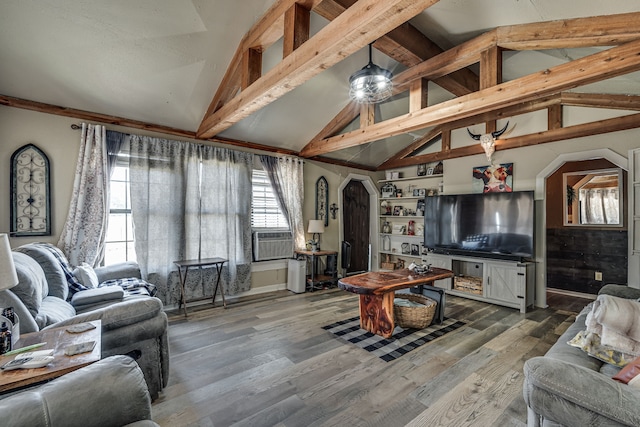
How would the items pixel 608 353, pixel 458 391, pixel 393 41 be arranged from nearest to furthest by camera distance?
pixel 608 353, pixel 458 391, pixel 393 41

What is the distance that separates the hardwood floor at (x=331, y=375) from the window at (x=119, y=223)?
41.3 inches

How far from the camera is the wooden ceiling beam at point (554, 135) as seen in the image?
3.61 meters

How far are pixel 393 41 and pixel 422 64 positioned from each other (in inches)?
23.0

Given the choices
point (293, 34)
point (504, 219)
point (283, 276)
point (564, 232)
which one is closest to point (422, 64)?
point (293, 34)

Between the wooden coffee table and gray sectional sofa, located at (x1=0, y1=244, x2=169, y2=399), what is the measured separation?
14 centimetres

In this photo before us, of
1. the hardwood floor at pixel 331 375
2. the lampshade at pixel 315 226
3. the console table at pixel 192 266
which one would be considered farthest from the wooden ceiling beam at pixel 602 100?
the console table at pixel 192 266

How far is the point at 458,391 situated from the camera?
7.00ft

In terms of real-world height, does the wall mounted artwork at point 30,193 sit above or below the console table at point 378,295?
above

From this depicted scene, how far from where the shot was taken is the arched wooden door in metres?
6.35

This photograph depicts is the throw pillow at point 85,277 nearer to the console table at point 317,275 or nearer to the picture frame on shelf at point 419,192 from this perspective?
the console table at point 317,275

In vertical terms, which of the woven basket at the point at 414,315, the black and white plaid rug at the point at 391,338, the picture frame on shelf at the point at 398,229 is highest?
the picture frame on shelf at the point at 398,229

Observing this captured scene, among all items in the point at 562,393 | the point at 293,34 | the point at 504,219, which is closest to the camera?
the point at 562,393

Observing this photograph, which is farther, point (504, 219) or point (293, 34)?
point (504, 219)

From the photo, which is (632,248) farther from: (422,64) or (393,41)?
(393,41)
